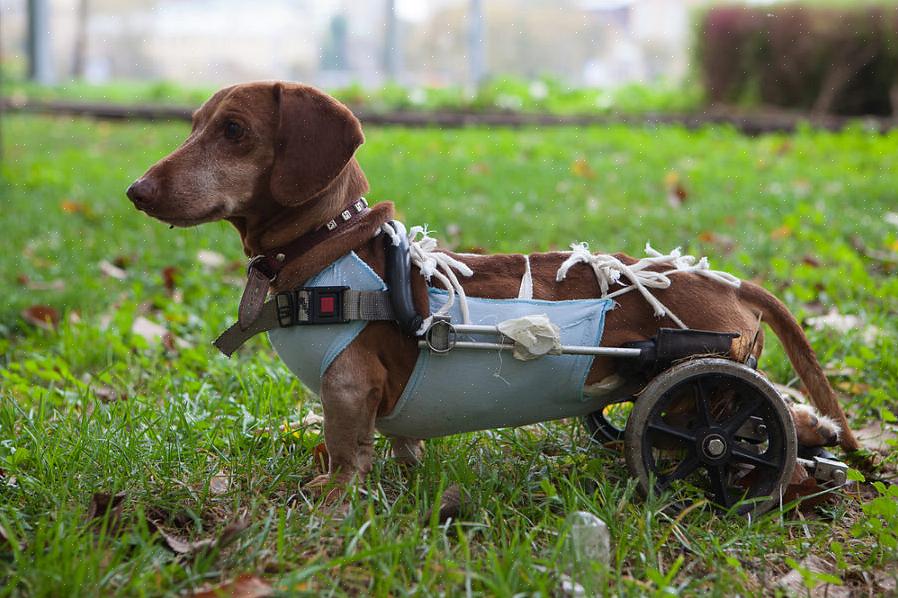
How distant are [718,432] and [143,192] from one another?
1553 millimetres

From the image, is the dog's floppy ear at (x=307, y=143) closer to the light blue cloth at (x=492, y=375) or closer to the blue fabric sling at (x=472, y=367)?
the blue fabric sling at (x=472, y=367)

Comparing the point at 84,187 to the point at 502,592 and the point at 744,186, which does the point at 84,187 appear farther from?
the point at 502,592

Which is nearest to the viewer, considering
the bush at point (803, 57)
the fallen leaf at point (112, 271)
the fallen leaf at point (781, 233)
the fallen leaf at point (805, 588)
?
the fallen leaf at point (805, 588)

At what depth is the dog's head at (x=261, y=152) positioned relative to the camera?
213 centimetres

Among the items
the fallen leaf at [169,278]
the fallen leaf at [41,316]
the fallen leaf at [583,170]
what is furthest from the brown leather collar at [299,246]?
the fallen leaf at [583,170]

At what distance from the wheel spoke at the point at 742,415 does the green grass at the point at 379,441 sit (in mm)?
221

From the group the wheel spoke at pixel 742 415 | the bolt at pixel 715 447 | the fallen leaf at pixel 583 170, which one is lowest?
the bolt at pixel 715 447

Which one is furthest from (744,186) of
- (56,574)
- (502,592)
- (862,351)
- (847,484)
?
(56,574)

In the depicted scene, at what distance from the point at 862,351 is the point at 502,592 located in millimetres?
2114

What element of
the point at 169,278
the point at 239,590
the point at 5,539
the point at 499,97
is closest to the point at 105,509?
the point at 5,539

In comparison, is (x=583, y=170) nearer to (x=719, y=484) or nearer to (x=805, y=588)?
(x=719, y=484)

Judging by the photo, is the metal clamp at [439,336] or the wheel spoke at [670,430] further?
the wheel spoke at [670,430]

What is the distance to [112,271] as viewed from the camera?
465 centimetres

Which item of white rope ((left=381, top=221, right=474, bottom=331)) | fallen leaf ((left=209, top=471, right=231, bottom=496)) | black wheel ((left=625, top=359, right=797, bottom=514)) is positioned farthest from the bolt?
fallen leaf ((left=209, top=471, right=231, bottom=496))
